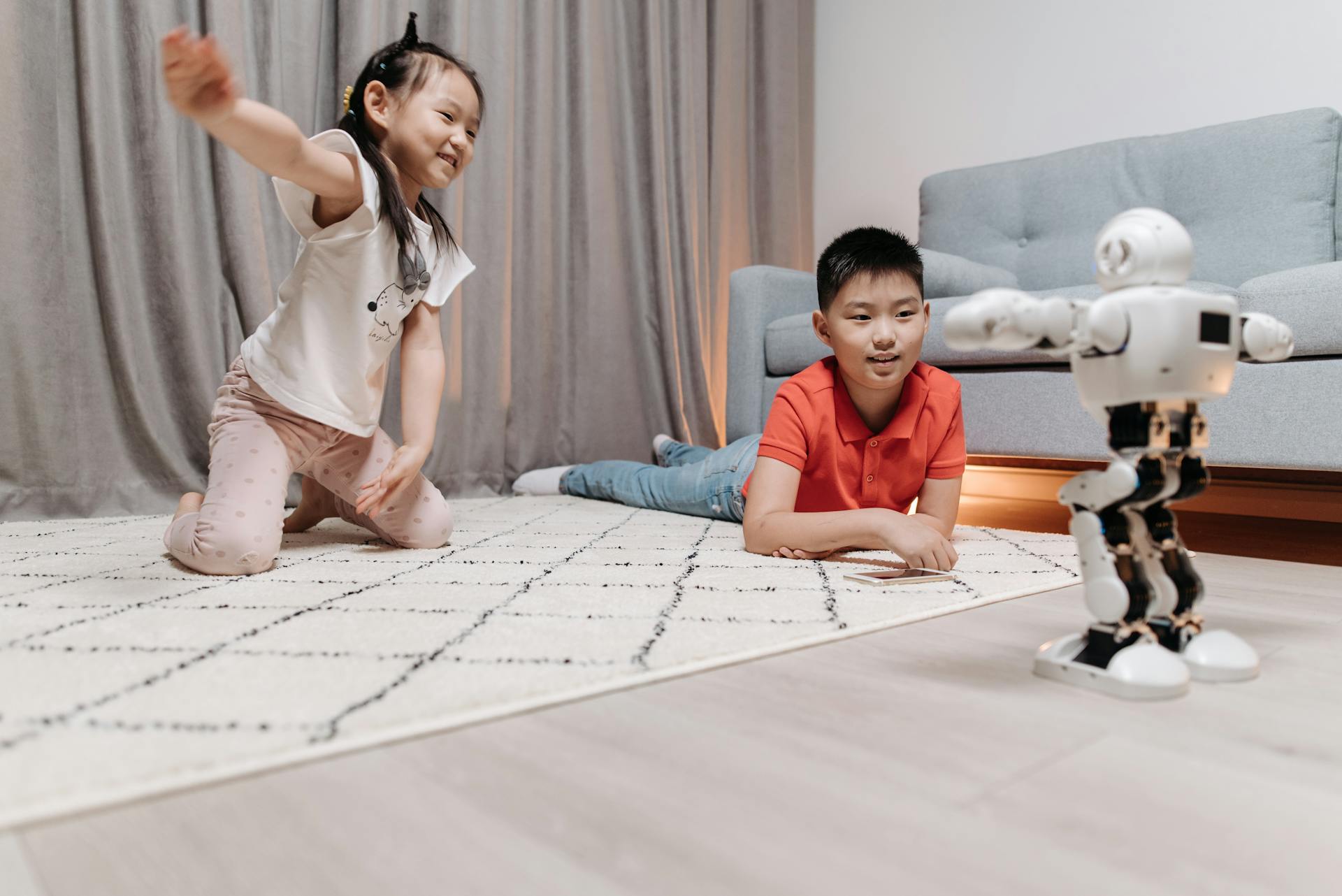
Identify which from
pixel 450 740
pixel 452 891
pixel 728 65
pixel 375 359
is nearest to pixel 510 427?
pixel 375 359

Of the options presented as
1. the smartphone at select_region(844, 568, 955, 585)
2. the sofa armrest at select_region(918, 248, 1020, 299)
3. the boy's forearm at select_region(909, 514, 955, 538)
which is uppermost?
the sofa armrest at select_region(918, 248, 1020, 299)

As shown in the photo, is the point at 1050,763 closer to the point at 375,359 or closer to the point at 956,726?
the point at 956,726

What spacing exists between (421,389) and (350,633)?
0.66 m

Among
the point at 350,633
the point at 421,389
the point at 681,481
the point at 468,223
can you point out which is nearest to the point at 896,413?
the point at 681,481

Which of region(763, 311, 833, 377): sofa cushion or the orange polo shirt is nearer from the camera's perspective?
the orange polo shirt

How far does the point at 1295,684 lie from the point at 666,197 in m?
2.43

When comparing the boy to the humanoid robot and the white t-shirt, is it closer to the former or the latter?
the humanoid robot

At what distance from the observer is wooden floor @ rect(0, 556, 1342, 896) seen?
40cm

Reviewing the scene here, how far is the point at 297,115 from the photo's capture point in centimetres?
209

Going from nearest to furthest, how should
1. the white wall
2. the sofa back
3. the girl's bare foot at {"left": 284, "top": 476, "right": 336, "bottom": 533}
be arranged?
the girl's bare foot at {"left": 284, "top": 476, "right": 336, "bottom": 533} < the sofa back < the white wall

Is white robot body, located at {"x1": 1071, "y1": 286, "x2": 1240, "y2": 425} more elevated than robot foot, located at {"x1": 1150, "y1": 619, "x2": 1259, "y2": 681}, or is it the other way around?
white robot body, located at {"x1": 1071, "y1": 286, "x2": 1240, "y2": 425}

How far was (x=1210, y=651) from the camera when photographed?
2.28 ft

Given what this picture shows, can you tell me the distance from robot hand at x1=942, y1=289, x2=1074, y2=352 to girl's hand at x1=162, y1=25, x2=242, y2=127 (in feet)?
2.23

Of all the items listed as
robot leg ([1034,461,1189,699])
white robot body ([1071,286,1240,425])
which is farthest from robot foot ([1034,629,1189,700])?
white robot body ([1071,286,1240,425])
